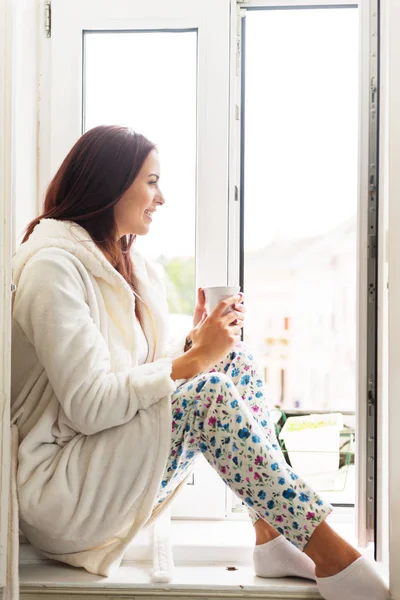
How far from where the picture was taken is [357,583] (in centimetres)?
134

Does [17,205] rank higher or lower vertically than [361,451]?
higher

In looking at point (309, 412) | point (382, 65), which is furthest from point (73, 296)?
point (309, 412)

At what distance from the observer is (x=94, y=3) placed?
1864 millimetres

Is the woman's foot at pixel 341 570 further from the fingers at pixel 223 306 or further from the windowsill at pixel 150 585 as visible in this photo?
the fingers at pixel 223 306

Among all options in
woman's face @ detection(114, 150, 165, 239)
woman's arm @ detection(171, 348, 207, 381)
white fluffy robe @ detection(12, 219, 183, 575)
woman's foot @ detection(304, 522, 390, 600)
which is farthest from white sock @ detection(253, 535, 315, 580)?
woman's face @ detection(114, 150, 165, 239)

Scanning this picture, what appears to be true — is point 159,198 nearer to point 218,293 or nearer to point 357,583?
point 218,293

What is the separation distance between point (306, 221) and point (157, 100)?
1163 millimetres

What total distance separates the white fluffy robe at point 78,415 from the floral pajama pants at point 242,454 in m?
0.06

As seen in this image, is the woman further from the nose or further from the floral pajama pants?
the nose

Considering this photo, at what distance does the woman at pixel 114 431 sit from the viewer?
4.43 ft

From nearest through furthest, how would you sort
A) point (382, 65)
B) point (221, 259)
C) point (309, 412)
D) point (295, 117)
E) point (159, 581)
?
1. point (159, 581)
2. point (382, 65)
3. point (221, 259)
4. point (295, 117)
5. point (309, 412)

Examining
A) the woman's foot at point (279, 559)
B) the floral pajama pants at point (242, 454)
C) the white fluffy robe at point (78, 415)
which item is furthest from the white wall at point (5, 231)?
the woman's foot at point (279, 559)

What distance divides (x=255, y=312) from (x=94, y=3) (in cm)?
189

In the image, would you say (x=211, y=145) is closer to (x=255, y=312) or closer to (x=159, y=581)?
(x=159, y=581)
